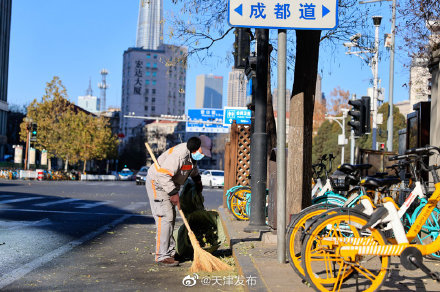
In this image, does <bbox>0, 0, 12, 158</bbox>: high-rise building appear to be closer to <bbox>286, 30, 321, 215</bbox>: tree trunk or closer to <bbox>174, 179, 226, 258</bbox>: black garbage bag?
<bbox>174, 179, 226, 258</bbox>: black garbage bag

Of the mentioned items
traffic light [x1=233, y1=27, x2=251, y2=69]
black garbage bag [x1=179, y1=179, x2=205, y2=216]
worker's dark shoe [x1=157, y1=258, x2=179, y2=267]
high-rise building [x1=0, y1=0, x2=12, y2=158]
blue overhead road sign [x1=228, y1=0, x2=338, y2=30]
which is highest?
high-rise building [x1=0, y1=0, x2=12, y2=158]

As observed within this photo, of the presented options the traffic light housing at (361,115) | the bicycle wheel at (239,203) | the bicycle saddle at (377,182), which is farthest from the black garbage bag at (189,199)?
the traffic light housing at (361,115)

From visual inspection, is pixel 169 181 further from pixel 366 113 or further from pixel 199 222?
pixel 366 113

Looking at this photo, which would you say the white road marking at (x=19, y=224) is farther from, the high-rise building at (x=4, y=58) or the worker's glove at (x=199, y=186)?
the high-rise building at (x=4, y=58)

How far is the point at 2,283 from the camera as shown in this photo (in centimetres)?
605

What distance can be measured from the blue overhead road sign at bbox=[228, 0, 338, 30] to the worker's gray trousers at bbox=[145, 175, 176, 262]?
2370mm

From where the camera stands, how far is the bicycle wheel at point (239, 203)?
12.8 m

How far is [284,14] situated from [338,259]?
280 centimetres

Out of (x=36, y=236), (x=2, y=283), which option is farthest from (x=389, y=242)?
(x=36, y=236)

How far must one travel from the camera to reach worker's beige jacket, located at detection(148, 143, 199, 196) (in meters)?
7.16

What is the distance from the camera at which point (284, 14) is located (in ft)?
21.0

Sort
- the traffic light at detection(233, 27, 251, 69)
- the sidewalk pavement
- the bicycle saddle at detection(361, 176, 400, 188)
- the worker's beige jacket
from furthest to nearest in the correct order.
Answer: the traffic light at detection(233, 27, 251, 69)
the worker's beige jacket
the sidewalk pavement
the bicycle saddle at detection(361, 176, 400, 188)

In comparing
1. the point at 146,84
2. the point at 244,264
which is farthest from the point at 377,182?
the point at 146,84

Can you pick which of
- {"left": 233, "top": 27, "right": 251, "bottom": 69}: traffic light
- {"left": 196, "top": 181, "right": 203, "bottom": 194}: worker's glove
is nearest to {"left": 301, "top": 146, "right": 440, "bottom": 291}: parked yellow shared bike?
{"left": 196, "top": 181, "right": 203, "bottom": 194}: worker's glove
